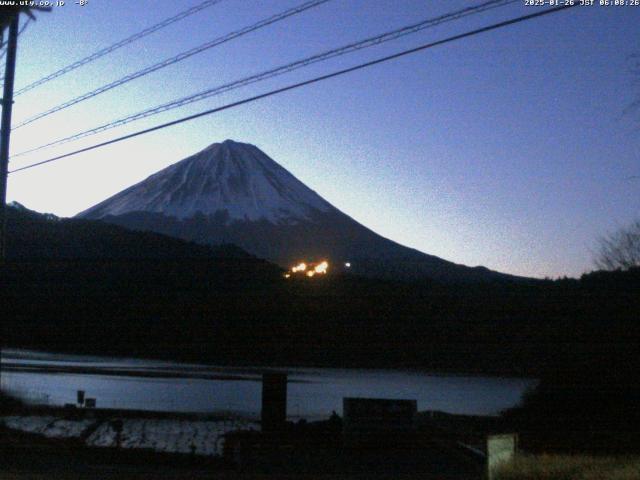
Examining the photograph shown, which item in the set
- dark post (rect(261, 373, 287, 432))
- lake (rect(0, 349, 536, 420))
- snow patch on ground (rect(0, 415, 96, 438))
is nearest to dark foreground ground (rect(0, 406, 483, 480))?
dark post (rect(261, 373, 287, 432))

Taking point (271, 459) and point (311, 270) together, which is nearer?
point (271, 459)

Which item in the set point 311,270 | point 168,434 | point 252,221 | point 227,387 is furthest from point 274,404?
point 252,221

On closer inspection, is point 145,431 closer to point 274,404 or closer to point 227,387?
point 274,404

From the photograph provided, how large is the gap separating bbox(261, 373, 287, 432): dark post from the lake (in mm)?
4980

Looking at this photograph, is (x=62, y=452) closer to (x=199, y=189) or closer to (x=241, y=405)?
(x=241, y=405)

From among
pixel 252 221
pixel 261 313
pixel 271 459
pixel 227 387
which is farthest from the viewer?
pixel 252 221

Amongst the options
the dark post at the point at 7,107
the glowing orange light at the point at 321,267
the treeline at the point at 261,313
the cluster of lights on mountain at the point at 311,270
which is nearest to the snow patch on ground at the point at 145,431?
the dark post at the point at 7,107

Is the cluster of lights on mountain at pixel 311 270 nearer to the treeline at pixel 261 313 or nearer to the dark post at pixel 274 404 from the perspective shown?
the treeline at pixel 261 313

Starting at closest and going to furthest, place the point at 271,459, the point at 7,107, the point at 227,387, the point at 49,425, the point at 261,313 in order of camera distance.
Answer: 1. the point at 7,107
2. the point at 271,459
3. the point at 49,425
4. the point at 227,387
5. the point at 261,313

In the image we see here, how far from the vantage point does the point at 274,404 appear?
70.6 feet

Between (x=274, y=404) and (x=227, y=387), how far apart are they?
49.6 ft

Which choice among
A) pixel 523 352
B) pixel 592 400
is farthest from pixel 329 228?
pixel 592 400

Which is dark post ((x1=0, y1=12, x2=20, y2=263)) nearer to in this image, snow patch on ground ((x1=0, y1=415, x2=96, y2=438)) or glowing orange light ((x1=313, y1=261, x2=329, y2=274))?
snow patch on ground ((x1=0, y1=415, x2=96, y2=438))

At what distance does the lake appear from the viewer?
Result: 100 feet
